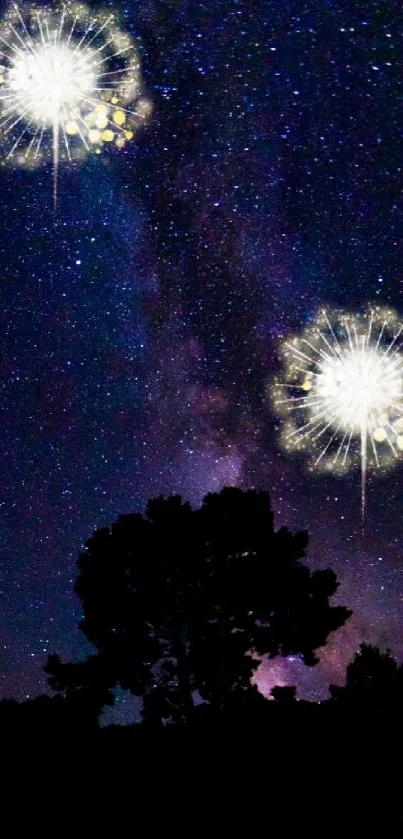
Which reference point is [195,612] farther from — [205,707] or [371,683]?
[371,683]

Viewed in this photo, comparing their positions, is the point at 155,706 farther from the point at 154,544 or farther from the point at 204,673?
the point at 154,544

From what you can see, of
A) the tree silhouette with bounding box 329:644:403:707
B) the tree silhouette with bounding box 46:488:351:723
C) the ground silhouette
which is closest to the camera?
the ground silhouette

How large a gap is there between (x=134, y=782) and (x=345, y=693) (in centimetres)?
914

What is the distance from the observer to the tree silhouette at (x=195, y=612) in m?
23.5

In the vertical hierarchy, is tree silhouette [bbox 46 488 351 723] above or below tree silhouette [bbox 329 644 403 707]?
above

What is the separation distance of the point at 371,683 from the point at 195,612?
24.7 feet

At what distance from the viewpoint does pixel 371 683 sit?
18828 mm

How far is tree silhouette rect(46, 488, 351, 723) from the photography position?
23.5 m

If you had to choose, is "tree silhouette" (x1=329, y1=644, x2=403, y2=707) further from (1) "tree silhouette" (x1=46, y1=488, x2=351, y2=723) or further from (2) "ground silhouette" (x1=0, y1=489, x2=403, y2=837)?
(1) "tree silhouette" (x1=46, y1=488, x2=351, y2=723)

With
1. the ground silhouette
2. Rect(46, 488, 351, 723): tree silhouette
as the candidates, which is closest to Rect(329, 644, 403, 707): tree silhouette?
the ground silhouette

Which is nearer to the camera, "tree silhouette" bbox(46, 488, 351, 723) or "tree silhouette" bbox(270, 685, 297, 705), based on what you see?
"tree silhouette" bbox(270, 685, 297, 705)

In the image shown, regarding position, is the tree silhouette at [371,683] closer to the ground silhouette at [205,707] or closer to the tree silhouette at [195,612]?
the ground silhouette at [205,707]

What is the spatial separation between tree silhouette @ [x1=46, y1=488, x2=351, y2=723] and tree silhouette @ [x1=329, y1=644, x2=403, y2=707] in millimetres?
3019

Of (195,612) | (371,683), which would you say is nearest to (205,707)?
(195,612)
